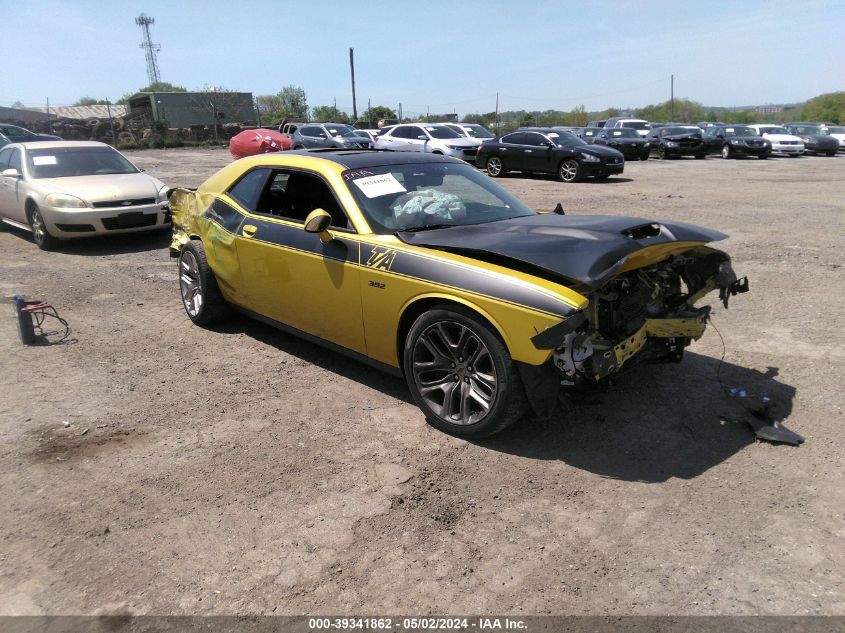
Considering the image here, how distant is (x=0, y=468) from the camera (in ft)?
11.5

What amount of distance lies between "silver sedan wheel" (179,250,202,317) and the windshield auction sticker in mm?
2115

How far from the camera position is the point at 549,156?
19.0 metres

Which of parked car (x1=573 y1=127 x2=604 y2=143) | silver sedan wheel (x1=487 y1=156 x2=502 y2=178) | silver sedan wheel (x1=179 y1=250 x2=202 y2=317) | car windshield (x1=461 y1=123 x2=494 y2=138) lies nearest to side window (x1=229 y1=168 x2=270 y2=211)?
silver sedan wheel (x1=179 y1=250 x2=202 y2=317)

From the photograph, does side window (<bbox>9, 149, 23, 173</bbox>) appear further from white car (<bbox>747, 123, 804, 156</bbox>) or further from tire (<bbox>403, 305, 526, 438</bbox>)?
white car (<bbox>747, 123, 804, 156</bbox>)

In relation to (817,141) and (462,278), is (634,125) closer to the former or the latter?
(817,141)

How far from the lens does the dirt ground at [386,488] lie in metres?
2.59

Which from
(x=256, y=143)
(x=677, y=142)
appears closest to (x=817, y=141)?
(x=677, y=142)

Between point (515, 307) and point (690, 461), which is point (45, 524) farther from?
point (690, 461)

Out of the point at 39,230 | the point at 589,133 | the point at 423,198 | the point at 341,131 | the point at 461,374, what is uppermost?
the point at 341,131

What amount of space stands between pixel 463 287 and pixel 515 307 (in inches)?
14.5

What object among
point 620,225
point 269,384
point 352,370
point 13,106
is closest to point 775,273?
point 620,225

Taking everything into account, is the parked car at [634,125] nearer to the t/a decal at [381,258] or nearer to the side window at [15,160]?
the side window at [15,160]

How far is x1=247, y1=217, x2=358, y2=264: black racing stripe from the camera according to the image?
418cm

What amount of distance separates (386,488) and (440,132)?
2048 centimetres
